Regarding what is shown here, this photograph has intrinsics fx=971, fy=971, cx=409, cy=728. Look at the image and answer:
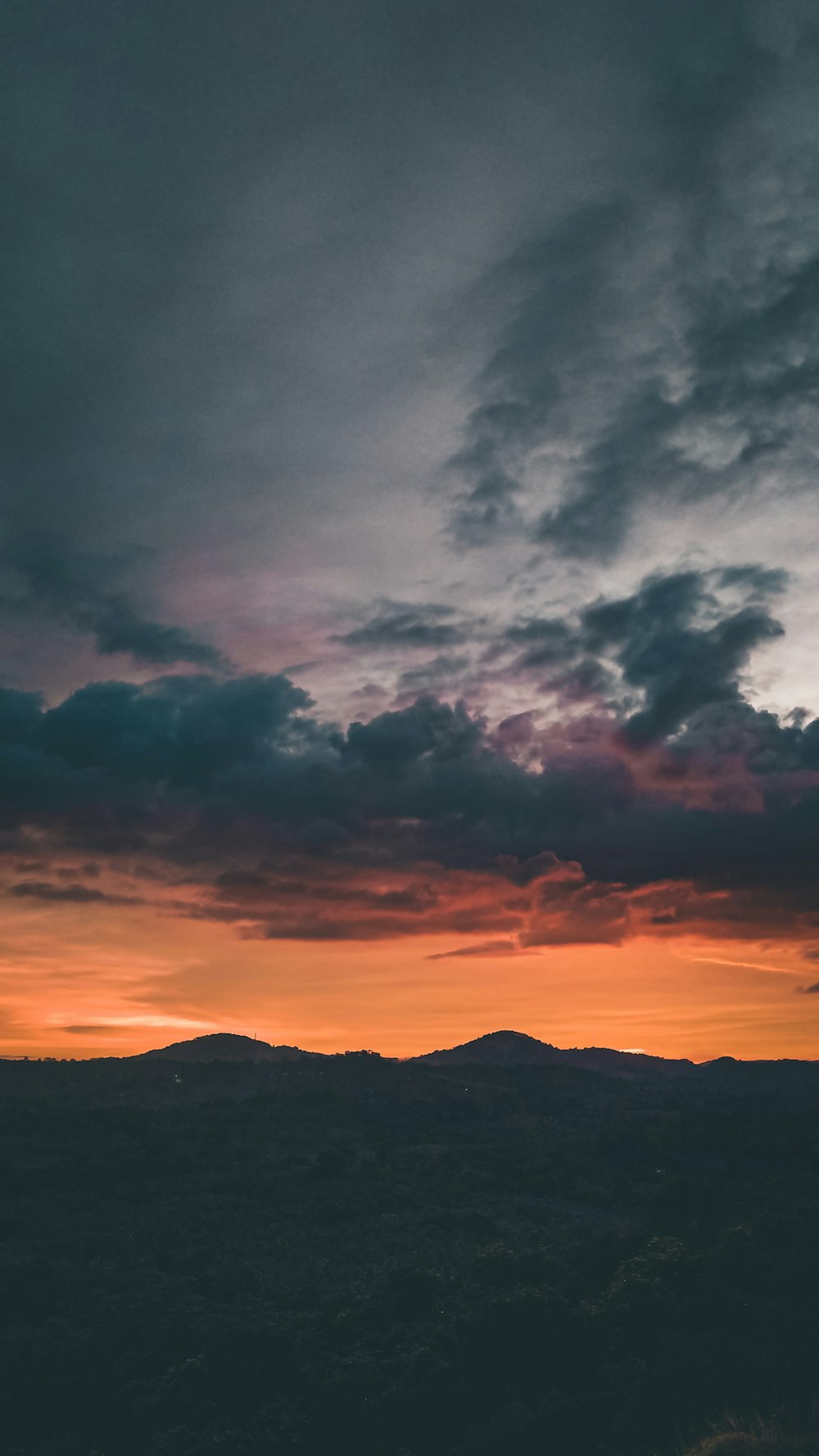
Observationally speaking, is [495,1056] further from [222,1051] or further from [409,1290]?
[409,1290]

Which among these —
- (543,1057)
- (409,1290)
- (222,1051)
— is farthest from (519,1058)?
(409,1290)

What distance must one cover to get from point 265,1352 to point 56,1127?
48.2 m

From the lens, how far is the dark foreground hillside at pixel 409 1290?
26516mm

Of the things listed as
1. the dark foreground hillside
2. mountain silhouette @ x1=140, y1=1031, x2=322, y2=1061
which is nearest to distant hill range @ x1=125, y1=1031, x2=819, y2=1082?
mountain silhouette @ x1=140, y1=1031, x2=322, y2=1061

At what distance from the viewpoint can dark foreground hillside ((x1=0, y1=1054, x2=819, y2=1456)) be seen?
26516 mm

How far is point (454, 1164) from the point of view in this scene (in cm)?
6144

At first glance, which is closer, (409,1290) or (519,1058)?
(409,1290)

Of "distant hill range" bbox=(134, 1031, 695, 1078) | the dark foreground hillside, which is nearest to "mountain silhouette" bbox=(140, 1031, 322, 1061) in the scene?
"distant hill range" bbox=(134, 1031, 695, 1078)

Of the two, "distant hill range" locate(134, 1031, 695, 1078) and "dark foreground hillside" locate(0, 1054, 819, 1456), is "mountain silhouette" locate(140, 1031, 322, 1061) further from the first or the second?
"dark foreground hillside" locate(0, 1054, 819, 1456)

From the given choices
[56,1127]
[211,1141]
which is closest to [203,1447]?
[211,1141]

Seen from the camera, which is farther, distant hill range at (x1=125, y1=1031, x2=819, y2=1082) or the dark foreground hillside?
distant hill range at (x1=125, y1=1031, x2=819, y2=1082)

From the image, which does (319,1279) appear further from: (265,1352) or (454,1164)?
(454,1164)

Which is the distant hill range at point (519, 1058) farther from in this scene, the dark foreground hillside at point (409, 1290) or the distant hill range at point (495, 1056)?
the dark foreground hillside at point (409, 1290)

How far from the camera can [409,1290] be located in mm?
35469
